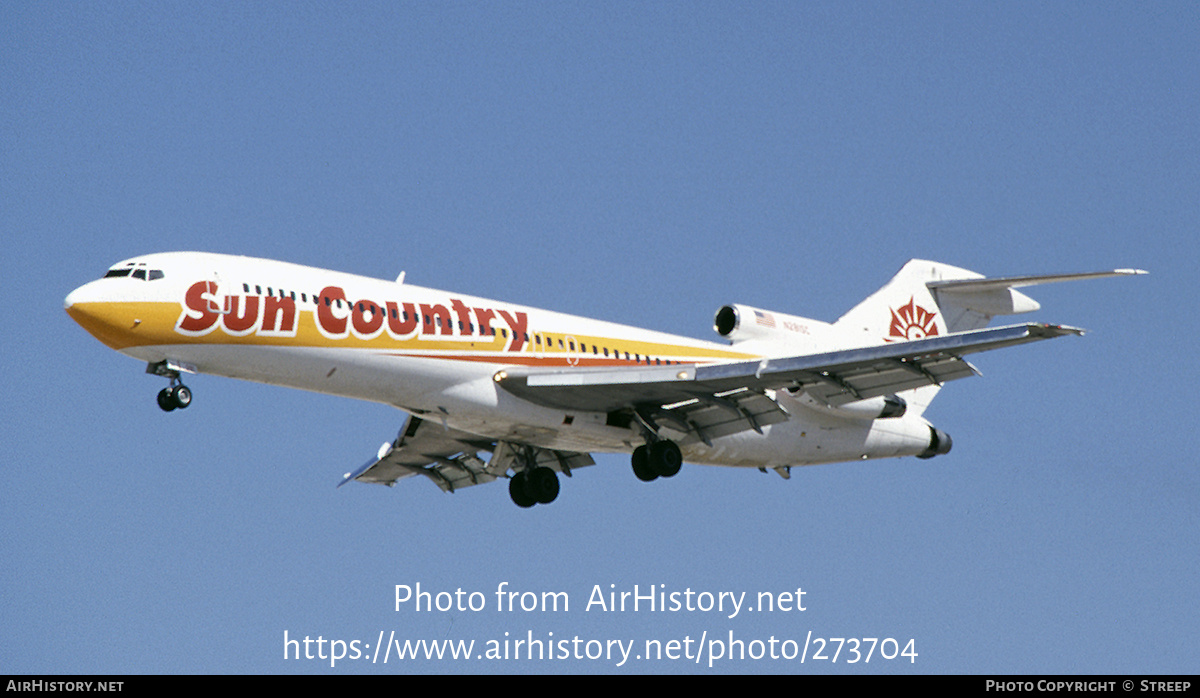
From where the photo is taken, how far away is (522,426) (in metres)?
25.6

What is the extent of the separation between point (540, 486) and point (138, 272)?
9118 mm

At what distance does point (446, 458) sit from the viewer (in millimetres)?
29703

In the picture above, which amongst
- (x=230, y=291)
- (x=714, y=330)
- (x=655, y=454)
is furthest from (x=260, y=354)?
(x=714, y=330)

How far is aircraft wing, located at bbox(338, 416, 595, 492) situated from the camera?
28.3 meters

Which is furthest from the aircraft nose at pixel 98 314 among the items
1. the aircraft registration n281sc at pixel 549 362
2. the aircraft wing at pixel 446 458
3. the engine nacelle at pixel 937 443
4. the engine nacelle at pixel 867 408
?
the engine nacelle at pixel 937 443

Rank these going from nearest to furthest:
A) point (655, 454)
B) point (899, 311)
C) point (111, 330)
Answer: point (111, 330) → point (655, 454) → point (899, 311)

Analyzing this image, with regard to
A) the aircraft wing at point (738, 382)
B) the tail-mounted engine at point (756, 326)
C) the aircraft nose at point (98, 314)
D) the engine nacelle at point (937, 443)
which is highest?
the aircraft nose at point (98, 314)

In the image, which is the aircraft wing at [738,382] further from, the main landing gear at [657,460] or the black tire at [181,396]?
the black tire at [181,396]

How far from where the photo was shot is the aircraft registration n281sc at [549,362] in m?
22.4

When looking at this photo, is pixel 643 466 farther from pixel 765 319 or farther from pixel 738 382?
pixel 765 319

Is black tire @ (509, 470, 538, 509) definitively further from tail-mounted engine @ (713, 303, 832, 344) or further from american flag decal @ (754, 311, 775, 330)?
american flag decal @ (754, 311, 775, 330)

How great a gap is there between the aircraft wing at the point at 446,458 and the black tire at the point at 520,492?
0.26m

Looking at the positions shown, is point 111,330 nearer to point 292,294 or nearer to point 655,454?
point 292,294

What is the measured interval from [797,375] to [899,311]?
6.83m
